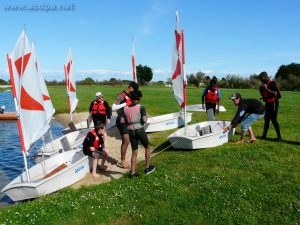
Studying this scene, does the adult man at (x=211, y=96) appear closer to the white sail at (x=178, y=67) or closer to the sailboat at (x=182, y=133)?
the sailboat at (x=182, y=133)

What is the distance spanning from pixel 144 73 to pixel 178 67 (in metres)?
85.1

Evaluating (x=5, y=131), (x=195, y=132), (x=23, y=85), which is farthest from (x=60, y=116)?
(x=23, y=85)

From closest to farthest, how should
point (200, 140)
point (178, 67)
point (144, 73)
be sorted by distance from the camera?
point (200, 140) → point (178, 67) → point (144, 73)

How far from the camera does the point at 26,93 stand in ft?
30.7

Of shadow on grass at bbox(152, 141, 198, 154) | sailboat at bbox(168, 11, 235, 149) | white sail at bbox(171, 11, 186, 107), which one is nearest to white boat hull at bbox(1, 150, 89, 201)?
shadow on grass at bbox(152, 141, 198, 154)

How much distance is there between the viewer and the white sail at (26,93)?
884cm

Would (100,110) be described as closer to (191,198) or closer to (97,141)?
(97,141)

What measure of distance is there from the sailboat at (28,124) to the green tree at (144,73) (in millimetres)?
85448

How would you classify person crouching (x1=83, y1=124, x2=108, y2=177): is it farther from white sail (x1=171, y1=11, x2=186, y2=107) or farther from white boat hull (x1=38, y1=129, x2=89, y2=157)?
white sail (x1=171, y1=11, x2=186, y2=107)

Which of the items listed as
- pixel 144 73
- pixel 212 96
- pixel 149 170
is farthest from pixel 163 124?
pixel 144 73

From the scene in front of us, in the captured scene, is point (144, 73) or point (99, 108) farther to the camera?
point (144, 73)

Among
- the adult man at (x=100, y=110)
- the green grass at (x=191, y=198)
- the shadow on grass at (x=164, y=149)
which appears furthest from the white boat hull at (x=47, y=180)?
the shadow on grass at (x=164, y=149)

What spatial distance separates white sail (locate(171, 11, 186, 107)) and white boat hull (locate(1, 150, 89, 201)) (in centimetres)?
461

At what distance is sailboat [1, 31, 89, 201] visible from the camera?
29.0 ft
